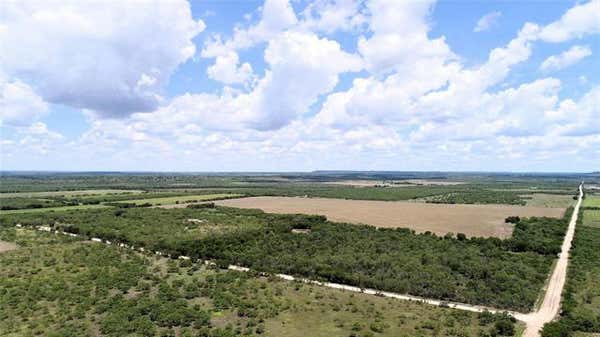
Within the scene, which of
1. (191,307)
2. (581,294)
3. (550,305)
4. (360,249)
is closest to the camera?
(191,307)

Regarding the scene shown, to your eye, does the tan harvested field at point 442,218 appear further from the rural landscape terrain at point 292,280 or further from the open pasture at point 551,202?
the open pasture at point 551,202

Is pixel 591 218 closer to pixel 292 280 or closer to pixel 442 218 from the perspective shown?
pixel 442 218

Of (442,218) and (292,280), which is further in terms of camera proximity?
(442,218)

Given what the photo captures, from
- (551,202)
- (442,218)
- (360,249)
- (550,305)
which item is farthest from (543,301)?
(551,202)

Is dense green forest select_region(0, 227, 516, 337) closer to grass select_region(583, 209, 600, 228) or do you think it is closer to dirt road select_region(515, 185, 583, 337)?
dirt road select_region(515, 185, 583, 337)

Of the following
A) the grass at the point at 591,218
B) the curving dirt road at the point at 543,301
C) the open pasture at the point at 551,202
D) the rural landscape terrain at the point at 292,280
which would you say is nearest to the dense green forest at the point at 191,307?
the rural landscape terrain at the point at 292,280

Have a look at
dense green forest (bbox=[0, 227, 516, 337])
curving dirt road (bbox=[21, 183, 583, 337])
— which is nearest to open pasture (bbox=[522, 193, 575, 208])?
curving dirt road (bbox=[21, 183, 583, 337])

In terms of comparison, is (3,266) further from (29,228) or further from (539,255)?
(539,255)

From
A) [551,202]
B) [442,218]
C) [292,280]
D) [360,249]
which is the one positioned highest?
[551,202]
